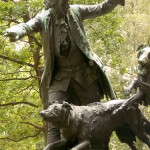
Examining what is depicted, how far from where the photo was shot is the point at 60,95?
610cm

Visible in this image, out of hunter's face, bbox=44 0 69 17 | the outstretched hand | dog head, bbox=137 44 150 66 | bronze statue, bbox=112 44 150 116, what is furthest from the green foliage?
bronze statue, bbox=112 44 150 116

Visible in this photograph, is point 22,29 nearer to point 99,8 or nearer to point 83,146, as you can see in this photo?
point 99,8

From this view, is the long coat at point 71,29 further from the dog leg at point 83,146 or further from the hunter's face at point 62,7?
the dog leg at point 83,146

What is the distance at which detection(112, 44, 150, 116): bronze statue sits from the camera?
5.33 m

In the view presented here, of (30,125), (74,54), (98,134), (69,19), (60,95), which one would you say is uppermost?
Result: (69,19)

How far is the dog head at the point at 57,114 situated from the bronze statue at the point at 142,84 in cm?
69

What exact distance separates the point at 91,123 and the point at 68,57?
41.6 inches

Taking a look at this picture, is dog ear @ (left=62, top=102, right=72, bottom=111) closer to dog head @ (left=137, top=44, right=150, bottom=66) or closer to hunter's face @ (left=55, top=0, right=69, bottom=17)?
dog head @ (left=137, top=44, right=150, bottom=66)

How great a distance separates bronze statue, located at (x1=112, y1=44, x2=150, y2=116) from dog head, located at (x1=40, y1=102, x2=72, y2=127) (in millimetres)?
691

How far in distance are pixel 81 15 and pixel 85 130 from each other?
1716 millimetres

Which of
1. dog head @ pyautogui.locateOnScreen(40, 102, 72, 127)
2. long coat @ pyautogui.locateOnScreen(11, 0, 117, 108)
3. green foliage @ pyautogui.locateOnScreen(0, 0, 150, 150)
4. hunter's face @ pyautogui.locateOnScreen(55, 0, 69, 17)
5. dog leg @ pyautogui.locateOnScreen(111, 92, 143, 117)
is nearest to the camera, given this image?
dog head @ pyautogui.locateOnScreen(40, 102, 72, 127)

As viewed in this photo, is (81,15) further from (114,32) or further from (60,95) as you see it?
(114,32)

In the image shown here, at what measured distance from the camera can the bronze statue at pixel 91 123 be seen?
16.8 feet

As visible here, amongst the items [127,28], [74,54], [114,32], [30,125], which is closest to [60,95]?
[74,54]
